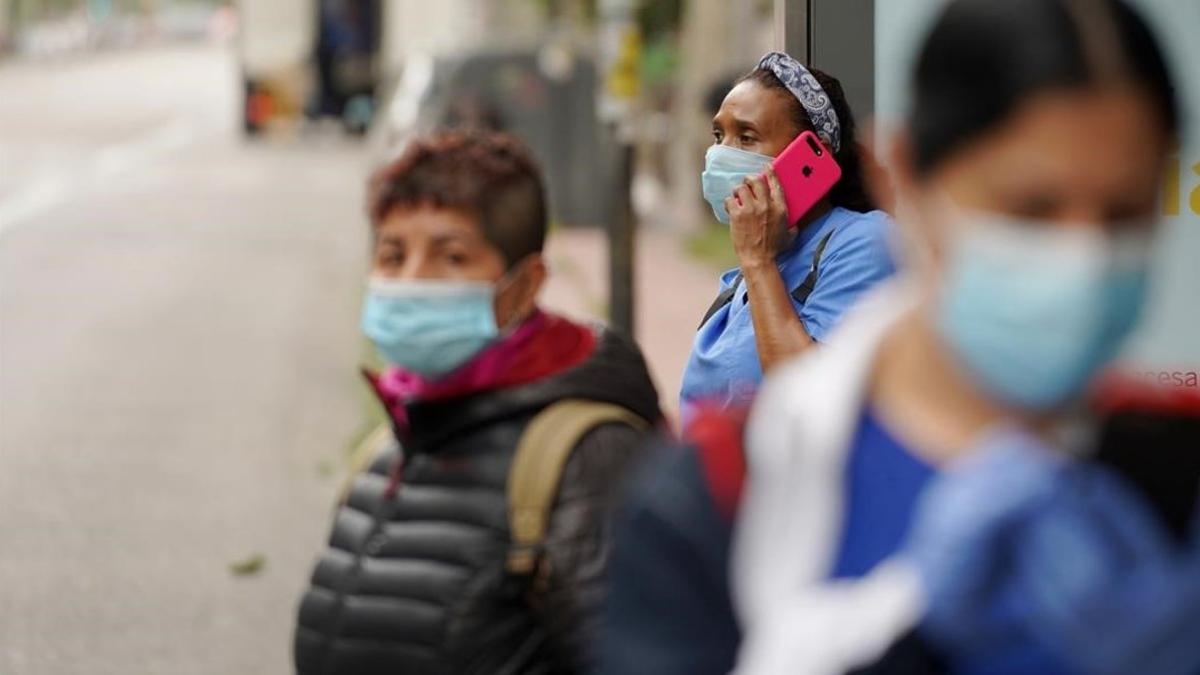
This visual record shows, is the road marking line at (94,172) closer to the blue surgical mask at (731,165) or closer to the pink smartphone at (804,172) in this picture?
the blue surgical mask at (731,165)

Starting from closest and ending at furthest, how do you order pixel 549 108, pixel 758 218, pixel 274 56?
pixel 758 218 < pixel 549 108 < pixel 274 56

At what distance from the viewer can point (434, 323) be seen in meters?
3.58

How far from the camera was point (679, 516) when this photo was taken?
2.23 meters

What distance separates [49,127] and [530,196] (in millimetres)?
42383

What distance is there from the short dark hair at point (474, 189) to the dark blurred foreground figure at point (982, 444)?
144 cm

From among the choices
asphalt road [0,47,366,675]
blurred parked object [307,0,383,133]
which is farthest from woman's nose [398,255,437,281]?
blurred parked object [307,0,383,133]

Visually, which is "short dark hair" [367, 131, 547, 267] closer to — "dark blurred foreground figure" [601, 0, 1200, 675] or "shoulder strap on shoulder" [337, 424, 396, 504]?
"shoulder strap on shoulder" [337, 424, 396, 504]

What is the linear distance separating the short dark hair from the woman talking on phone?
1.14 meters

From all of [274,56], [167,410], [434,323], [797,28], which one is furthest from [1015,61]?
[274,56]

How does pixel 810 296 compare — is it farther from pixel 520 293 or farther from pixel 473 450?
pixel 473 450

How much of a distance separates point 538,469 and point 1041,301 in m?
1.51

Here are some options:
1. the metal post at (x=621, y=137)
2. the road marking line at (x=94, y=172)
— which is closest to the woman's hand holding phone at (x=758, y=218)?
the metal post at (x=621, y=137)

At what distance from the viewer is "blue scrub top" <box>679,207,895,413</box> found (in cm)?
488

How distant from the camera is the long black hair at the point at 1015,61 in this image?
6.74 ft
